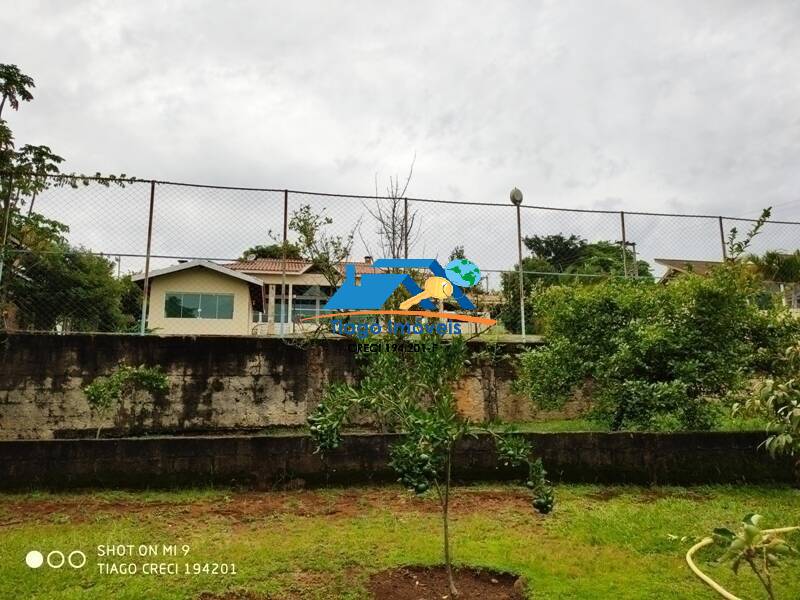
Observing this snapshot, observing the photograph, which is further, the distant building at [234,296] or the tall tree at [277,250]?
the distant building at [234,296]

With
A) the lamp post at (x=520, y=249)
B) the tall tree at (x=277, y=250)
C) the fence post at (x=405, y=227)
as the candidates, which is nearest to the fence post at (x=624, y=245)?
the lamp post at (x=520, y=249)

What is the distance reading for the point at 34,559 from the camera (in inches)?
145

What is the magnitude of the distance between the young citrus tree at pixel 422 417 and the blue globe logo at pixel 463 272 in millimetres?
5413

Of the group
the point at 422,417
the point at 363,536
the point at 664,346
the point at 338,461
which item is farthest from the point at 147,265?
the point at 664,346

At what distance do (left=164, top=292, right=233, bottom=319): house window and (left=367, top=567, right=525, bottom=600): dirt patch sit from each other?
1041 centimetres

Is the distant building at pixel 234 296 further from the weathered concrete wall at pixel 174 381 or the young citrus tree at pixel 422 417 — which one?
the young citrus tree at pixel 422 417

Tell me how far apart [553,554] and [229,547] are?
2239 mm

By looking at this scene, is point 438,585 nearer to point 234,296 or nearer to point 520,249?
point 520,249

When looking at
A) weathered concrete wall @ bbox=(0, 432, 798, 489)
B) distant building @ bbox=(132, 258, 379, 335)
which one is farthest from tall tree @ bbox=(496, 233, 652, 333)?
weathered concrete wall @ bbox=(0, 432, 798, 489)

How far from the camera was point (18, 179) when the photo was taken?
803 centimetres

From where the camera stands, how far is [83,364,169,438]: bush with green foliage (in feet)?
22.3

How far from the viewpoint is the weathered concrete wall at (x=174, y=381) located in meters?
7.54

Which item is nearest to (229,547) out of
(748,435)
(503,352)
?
(748,435)

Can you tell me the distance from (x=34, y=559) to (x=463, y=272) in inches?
265
